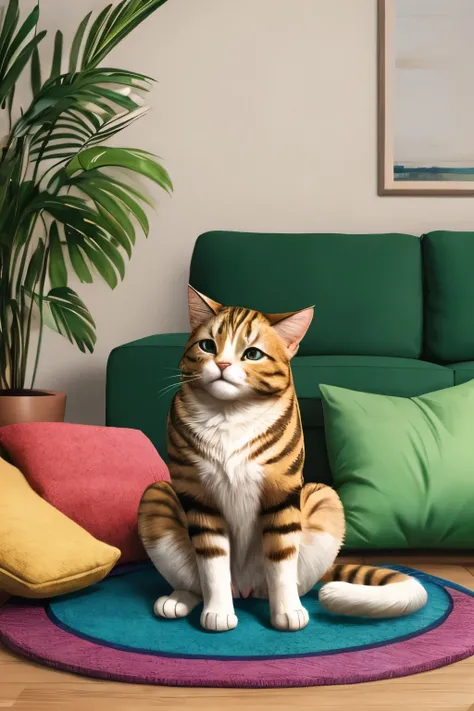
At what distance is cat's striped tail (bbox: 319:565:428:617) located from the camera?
121 cm

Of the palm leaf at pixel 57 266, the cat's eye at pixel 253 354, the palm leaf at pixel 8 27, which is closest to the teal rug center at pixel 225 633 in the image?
the cat's eye at pixel 253 354

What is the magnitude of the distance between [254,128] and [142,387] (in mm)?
1219

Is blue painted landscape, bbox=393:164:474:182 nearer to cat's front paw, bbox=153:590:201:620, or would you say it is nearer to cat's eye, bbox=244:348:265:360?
cat's eye, bbox=244:348:265:360

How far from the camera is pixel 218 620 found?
1.18 metres

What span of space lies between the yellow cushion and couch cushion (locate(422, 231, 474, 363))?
1.32 meters

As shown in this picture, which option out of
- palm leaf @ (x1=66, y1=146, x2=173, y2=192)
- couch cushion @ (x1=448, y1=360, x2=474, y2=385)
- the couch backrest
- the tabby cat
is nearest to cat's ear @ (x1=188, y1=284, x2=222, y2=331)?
→ the tabby cat

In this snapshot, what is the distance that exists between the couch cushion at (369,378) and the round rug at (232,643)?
23.7 inches

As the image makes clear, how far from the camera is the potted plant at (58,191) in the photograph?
2287 mm

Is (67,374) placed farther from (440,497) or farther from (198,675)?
(198,675)

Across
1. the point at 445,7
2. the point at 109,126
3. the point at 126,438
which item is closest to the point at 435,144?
the point at 445,7

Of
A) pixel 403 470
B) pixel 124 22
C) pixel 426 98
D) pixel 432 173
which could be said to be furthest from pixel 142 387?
pixel 426 98

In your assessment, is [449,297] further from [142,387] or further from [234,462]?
[234,462]

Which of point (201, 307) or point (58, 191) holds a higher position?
point (58, 191)

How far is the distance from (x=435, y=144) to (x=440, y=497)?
59.5 inches
